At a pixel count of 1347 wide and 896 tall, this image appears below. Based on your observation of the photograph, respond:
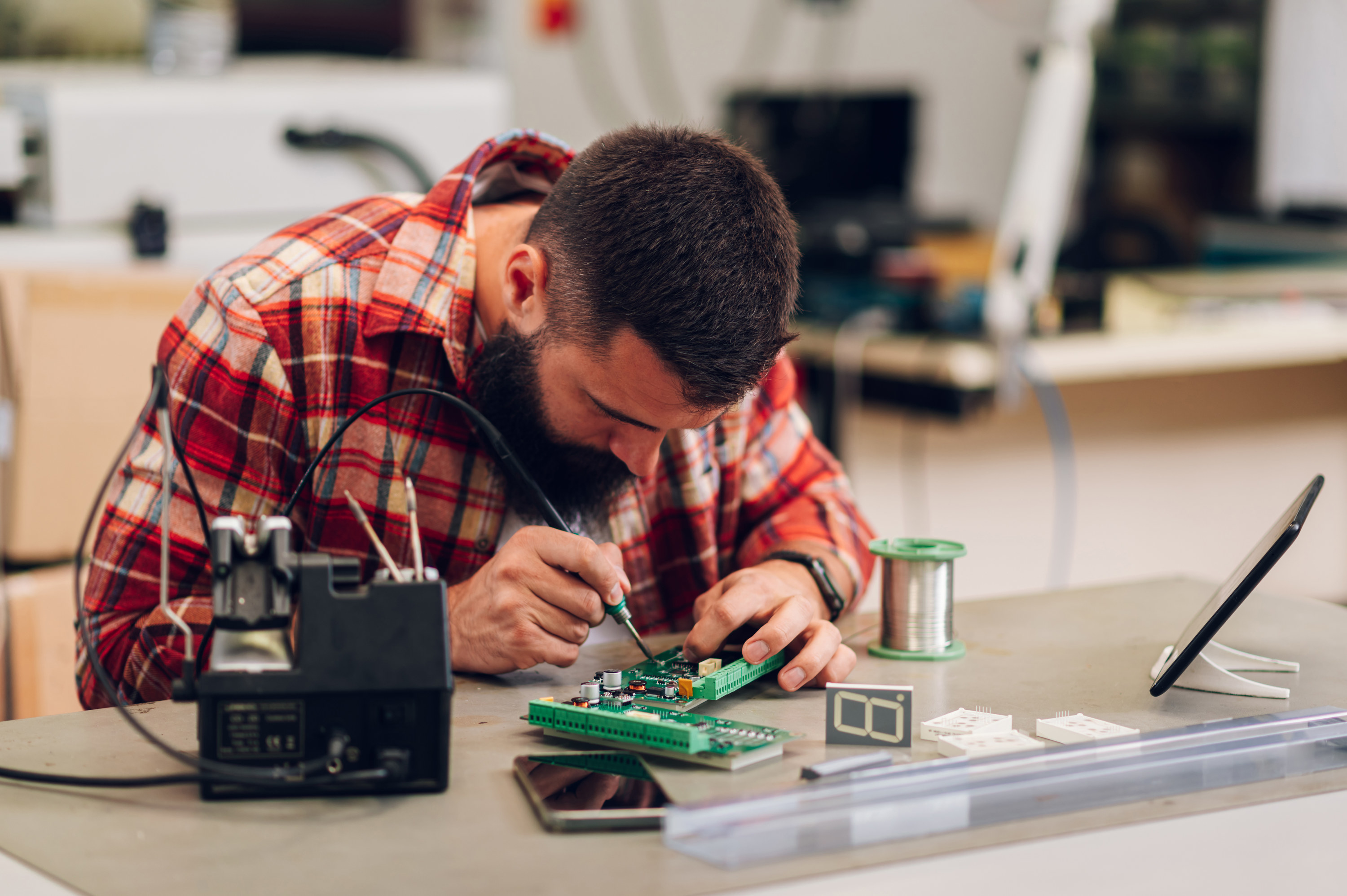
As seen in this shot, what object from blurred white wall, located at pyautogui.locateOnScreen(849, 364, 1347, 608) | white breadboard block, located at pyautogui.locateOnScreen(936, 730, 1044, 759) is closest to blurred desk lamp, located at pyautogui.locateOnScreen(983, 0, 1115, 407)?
blurred white wall, located at pyautogui.locateOnScreen(849, 364, 1347, 608)

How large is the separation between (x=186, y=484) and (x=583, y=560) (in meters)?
0.40

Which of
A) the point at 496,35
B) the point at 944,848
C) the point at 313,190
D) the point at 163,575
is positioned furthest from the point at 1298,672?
the point at 496,35

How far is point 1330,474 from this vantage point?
11.8ft

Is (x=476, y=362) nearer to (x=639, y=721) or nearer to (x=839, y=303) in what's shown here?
(x=639, y=721)

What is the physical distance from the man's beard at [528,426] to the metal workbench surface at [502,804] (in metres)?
0.17

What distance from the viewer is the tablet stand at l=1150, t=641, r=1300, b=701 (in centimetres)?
110

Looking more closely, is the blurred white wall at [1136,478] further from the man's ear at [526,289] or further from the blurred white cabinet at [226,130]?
the man's ear at [526,289]

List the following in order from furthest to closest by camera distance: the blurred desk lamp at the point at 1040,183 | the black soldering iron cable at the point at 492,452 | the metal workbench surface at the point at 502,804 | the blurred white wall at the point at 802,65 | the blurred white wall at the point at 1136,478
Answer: the blurred white wall at the point at 802,65
the blurred white wall at the point at 1136,478
the blurred desk lamp at the point at 1040,183
the black soldering iron cable at the point at 492,452
the metal workbench surface at the point at 502,804

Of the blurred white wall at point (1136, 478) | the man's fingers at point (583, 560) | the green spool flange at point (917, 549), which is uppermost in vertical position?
the man's fingers at point (583, 560)

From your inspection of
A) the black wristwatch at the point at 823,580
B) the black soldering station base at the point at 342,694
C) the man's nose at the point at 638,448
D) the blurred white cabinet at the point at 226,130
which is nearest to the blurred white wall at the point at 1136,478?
the blurred white cabinet at the point at 226,130

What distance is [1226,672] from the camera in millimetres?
1101

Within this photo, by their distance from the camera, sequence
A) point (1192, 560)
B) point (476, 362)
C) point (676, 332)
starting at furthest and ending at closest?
point (1192, 560) → point (476, 362) → point (676, 332)

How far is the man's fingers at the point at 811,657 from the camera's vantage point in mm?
1083

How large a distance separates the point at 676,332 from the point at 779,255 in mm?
112
